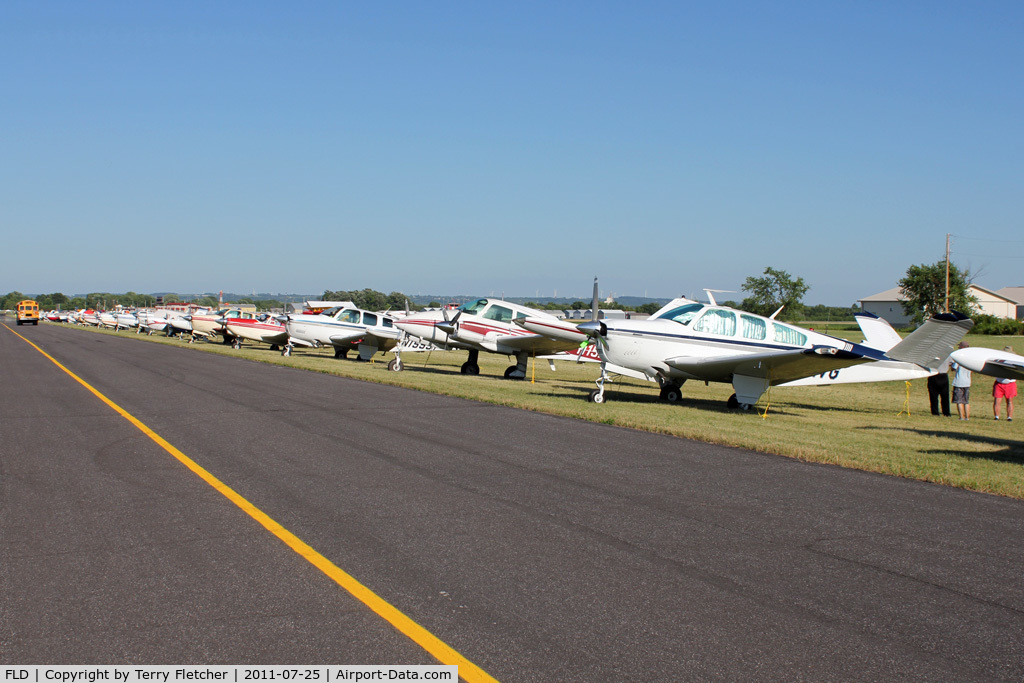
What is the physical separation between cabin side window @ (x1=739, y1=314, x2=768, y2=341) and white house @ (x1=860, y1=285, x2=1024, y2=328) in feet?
330

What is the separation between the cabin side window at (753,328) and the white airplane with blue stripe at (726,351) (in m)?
0.02

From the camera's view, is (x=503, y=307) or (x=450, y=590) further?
(x=503, y=307)

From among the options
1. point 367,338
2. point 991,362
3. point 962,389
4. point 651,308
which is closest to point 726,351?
point 962,389

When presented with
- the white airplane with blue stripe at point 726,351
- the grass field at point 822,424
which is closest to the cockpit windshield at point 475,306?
the grass field at point 822,424

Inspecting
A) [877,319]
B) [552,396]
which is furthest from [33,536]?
[877,319]

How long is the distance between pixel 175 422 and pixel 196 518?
6.64m

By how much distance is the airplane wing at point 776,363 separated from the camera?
15.4 m

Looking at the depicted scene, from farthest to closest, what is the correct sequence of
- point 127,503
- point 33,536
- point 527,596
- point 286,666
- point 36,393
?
point 36,393, point 127,503, point 33,536, point 527,596, point 286,666

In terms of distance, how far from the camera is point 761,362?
16.5m

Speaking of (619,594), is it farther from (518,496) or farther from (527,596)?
(518,496)

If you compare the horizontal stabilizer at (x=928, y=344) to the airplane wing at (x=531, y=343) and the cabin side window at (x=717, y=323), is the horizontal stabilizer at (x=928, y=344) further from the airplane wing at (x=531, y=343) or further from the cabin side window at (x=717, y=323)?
the airplane wing at (x=531, y=343)

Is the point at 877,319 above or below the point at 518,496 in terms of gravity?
above

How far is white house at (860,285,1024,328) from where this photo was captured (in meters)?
117

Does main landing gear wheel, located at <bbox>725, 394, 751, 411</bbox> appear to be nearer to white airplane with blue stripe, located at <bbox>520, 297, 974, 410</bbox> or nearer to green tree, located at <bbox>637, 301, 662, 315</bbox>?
white airplane with blue stripe, located at <bbox>520, 297, 974, 410</bbox>
